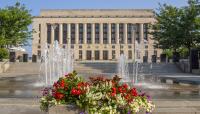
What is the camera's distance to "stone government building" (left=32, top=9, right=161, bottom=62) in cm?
12550

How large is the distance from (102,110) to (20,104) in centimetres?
456

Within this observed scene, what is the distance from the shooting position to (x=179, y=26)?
4825 cm

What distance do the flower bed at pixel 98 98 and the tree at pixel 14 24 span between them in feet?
125

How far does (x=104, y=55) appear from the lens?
126 meters

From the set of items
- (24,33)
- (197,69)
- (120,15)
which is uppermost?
(120,15)

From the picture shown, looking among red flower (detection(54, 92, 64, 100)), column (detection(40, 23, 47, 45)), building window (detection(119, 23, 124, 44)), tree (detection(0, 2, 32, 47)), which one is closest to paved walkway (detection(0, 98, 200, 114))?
red flower (detection(54, 92, 64, 100))

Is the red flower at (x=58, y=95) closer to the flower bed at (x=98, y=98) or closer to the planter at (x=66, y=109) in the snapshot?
the flower bed at (x=98, y=98)

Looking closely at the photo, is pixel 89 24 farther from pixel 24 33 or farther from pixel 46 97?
pixel 46 97

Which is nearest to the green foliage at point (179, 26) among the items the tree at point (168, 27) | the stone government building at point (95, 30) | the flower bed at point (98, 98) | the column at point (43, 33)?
the tree at point (168, 27)

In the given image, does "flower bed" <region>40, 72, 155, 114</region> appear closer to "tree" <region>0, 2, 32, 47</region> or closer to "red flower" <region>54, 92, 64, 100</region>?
"red flower" <region>54, 92, 64, 100</region>

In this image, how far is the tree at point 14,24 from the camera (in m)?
45.1

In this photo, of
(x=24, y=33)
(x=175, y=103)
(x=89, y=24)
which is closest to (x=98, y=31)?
(x=89, y=24)

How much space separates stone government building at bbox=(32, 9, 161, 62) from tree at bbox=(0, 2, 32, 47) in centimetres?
7796

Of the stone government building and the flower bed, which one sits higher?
the stone government building
